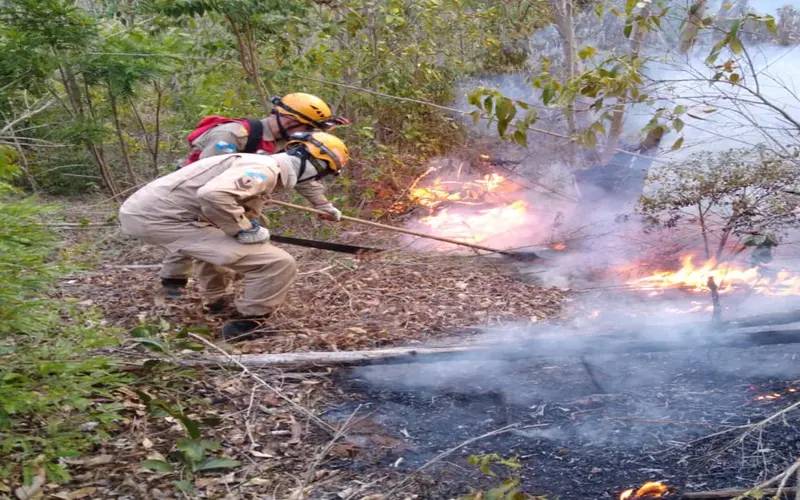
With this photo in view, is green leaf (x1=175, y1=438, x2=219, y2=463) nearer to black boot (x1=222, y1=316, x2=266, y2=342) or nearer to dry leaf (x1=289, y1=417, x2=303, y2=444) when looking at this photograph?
dry leaf (x1=289, y1=417, x2=303, y2=444)

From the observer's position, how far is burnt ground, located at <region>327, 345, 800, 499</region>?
3346mm

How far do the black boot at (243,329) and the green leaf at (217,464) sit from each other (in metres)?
1.65

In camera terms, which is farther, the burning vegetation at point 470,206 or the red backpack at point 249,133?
the burning vegetation at point 470,206

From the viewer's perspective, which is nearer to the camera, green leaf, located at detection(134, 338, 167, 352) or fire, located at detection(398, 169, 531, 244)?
green leaf, located at detection(134, 338, 167, 352)

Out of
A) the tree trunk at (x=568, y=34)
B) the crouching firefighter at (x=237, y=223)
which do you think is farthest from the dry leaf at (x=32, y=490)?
the tree trunk at (x=568, y=34)

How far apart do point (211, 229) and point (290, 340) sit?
103 cm

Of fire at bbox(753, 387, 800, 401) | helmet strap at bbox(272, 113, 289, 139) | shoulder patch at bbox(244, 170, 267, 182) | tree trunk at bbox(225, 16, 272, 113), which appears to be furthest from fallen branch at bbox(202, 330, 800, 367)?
tree trunk at bbox(225, 16, 272, 113)

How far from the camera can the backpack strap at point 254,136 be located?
5.96 m

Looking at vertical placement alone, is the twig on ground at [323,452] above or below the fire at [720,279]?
below

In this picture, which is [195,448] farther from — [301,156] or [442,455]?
[301,156]

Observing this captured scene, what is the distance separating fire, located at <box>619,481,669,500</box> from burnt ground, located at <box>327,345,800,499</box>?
2.0 inches

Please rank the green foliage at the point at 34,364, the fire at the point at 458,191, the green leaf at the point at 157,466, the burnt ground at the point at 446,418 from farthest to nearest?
the fire at the point at 458,191
the burnt ground at the point at 446,418
the green leaf at the point at 157,466
the green foliage at the point at 34,364

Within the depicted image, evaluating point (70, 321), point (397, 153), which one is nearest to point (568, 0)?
point (397, 153)

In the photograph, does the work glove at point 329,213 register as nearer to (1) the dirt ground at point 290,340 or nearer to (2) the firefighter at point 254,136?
(2) the firefighter at point 254,136
